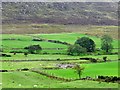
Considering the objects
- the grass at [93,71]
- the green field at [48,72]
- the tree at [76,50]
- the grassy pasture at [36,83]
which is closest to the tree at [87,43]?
the green field at [48,72]

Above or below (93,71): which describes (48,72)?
below

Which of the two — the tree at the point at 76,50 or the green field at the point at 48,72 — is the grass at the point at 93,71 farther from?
the tree at the point at 76,50

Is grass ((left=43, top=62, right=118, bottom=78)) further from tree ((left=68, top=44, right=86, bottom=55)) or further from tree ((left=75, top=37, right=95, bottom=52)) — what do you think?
tree ((left=75, top=37, right=95, bottom=52))

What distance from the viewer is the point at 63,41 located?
150 metres

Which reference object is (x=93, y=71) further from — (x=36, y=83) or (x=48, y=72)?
(x=36, y=83)

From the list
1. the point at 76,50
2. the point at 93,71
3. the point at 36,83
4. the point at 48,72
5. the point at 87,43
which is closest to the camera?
the point at 36,83

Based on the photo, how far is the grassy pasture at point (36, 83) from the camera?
5800 centimetres

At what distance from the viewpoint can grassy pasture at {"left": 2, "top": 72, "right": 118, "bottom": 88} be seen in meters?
58.0

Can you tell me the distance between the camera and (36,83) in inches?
2432

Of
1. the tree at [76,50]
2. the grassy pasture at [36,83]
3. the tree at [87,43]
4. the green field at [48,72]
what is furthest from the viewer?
the tree at [87,43]

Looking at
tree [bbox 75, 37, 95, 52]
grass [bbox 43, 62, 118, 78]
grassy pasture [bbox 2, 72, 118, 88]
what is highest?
tree [bbox 75, 37, 95, 52]

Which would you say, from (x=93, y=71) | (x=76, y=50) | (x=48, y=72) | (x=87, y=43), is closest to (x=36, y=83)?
(x=48, y=72)

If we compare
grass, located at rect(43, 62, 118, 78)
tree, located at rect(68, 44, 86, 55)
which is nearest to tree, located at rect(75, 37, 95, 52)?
tree, located at rect(68, 44, 86, 55)

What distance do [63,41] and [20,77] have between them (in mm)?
83940
